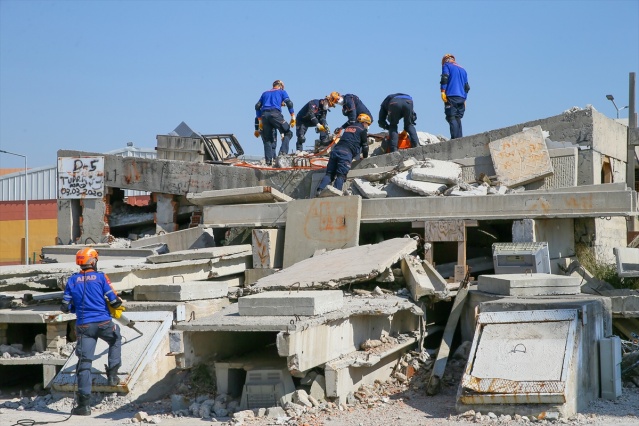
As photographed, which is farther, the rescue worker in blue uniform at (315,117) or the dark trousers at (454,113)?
the rescue worker in blue uniform at (315,117)

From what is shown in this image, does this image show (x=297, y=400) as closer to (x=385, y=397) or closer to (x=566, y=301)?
(x=385, y=397)

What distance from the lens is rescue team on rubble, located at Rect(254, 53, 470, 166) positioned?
13.3m

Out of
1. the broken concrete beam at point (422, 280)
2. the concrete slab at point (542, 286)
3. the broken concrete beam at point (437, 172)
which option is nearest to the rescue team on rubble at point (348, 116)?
the broken concrete beam at point (437, 172)

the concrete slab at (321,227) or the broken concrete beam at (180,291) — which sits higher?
the concrete slab at (321,227)

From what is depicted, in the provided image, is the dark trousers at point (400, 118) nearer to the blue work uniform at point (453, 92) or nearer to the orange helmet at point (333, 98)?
the blue work uniform at point (453, 92)

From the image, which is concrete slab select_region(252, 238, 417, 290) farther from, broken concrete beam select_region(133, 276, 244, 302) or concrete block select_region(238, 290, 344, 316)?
concrete block select_region(238, 290, 344, 316)

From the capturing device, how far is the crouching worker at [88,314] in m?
8.23

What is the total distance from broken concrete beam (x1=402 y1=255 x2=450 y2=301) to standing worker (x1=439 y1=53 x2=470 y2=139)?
4.42 metres

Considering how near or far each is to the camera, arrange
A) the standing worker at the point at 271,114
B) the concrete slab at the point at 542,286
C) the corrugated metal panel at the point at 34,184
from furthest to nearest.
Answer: the corrugated metal panel at the point at 34,184, the standing worker at the point at 271,114, the concrete slab at the point at 542,286

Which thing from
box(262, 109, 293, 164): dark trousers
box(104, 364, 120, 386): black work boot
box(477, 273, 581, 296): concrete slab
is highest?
box(262, 109, 293, 164): dark trousers

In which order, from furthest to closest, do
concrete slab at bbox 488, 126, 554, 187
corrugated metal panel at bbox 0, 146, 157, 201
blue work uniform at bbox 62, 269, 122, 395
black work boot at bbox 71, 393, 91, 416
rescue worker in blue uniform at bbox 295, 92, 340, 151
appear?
1. corrugated metal panel at bbox 0, 146, 157, 201
2. rescue worker in blue uniform at bbox 295, 92, 340, 151
3. concrete slab at bbox 488, 126, 554, 187
4. blue work uniform at bbox 62, 269, 122, 395
5. black work boot at bbox 71, 393, 91, 416

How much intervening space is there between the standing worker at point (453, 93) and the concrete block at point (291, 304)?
6758mm

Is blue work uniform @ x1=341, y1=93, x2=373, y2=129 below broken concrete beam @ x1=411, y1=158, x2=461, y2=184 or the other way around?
the other way around

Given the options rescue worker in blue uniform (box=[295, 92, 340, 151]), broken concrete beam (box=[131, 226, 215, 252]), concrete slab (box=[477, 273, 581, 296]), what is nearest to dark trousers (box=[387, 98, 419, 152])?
rescue worker in blue uniform (box=[295, 92, 340, 151])
